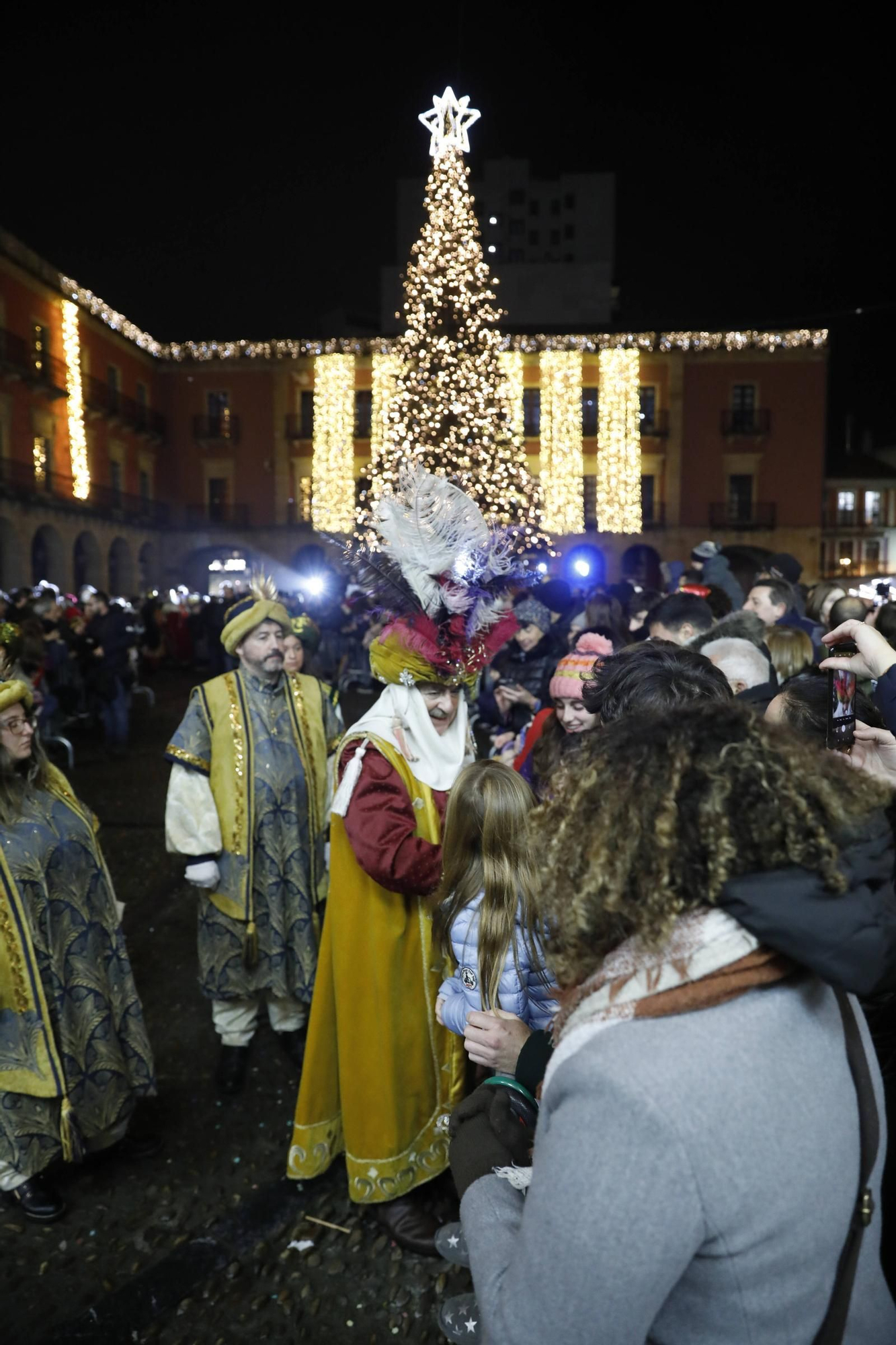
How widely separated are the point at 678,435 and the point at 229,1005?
32.8 metres

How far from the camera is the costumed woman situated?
2885 mm

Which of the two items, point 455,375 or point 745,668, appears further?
point 455,375

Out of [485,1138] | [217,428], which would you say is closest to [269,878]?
[485,1138]

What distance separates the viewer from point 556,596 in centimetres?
911

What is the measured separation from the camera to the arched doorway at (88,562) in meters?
31.2

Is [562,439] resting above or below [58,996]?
above

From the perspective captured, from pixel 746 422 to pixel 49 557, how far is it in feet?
84.2

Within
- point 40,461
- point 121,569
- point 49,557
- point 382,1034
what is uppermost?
point 40,461

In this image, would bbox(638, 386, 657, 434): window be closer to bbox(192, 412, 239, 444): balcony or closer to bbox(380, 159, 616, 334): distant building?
bbox(380, 159, 616, 334): distant building

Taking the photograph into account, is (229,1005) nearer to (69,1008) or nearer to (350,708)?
(69,1008)

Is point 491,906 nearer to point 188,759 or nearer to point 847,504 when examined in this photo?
point 188,759

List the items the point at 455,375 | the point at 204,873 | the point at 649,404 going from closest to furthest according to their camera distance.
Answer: the point at 204,873 → the point at 455,375 → the point at 649,404

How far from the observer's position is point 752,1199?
977 millimetres

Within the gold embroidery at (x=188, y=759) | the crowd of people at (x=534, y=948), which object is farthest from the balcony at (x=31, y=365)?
the gold embroidery at (x=188, y=759)
